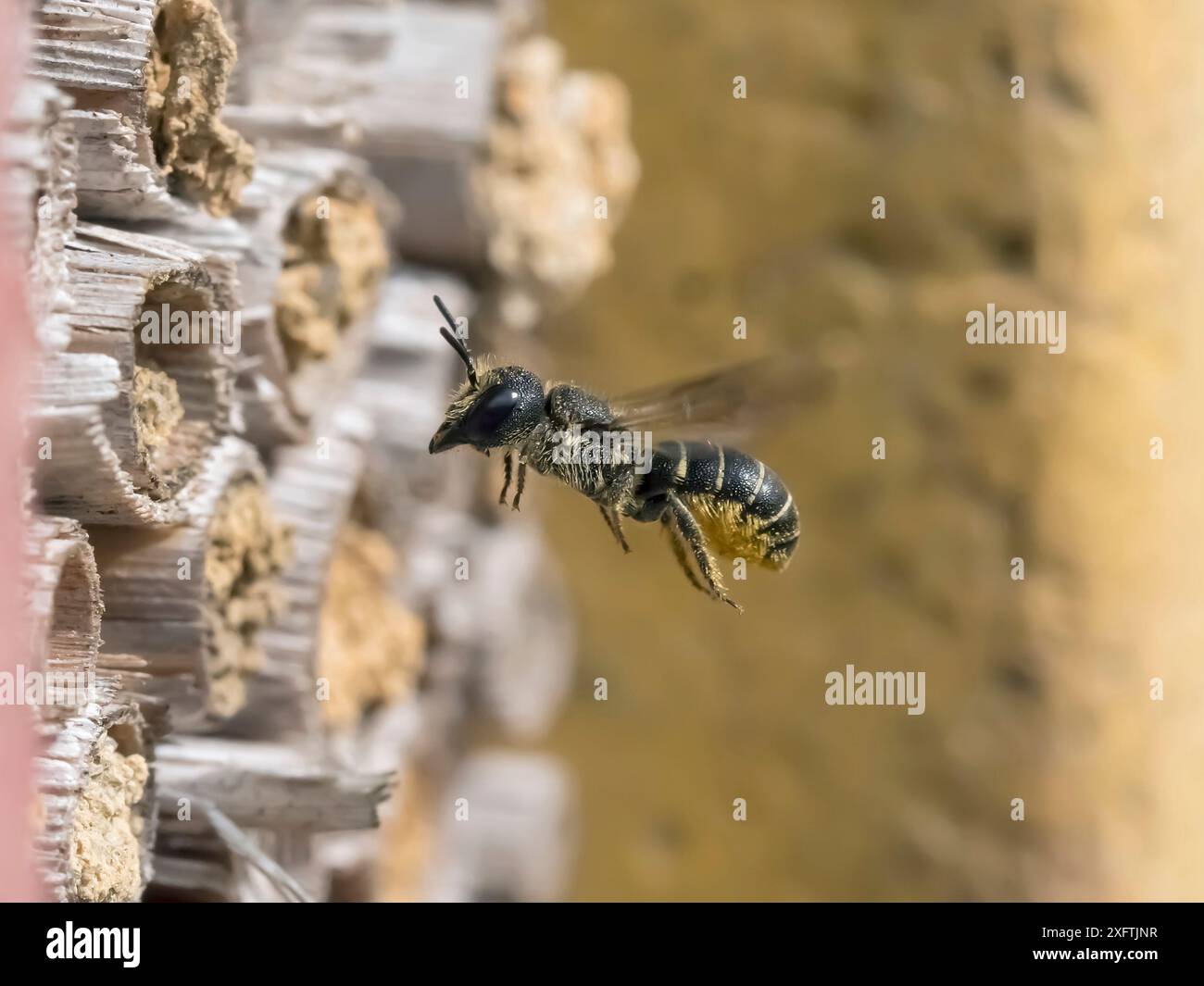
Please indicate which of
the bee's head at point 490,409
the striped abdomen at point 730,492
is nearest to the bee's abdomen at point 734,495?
the striped abdomen at point 730,492

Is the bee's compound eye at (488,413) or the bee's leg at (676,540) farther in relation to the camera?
the bee's leg at (676,540)

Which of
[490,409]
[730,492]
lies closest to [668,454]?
[730,492]

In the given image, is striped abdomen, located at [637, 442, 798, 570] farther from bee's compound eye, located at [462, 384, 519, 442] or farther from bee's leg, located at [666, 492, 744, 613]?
bee's compound eye, located at [462, 384, 519, 442]

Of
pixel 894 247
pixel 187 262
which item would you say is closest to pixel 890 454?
pixel 894 247

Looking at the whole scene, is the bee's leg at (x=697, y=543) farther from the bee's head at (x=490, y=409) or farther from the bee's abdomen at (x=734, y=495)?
the bee's head at (x=490, y=409)

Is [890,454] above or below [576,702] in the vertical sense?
above

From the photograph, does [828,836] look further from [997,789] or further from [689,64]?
[689,64]
